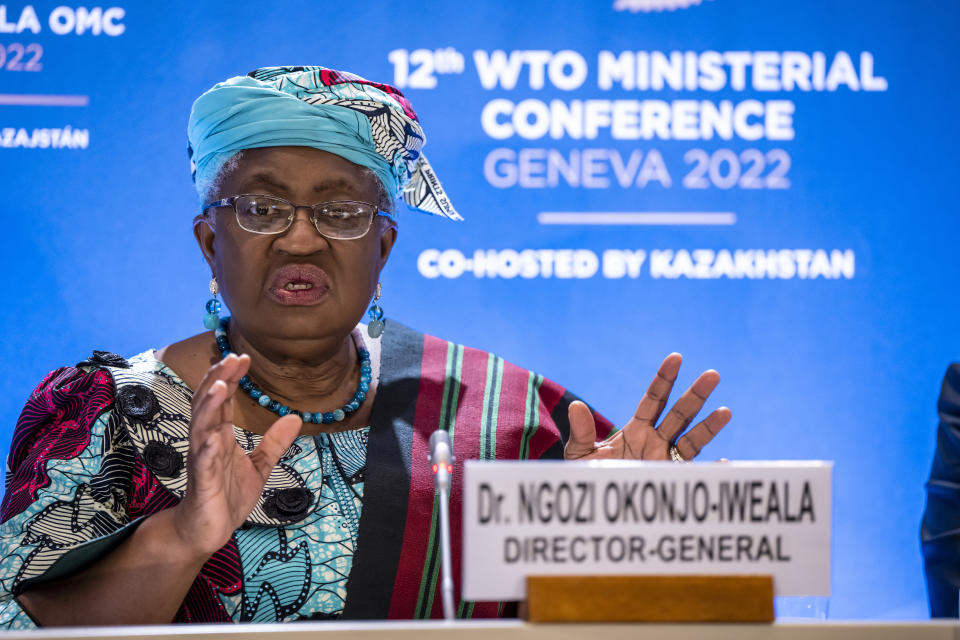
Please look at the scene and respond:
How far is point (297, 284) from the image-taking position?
1.81m

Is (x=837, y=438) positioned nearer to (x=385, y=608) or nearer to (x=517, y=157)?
(x=517, y=157)

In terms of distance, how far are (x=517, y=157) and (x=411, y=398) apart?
1.10 metres

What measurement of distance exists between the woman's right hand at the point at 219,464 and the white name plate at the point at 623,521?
404 mm

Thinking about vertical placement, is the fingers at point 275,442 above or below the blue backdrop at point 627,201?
below

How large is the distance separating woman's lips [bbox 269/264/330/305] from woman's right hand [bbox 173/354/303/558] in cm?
46

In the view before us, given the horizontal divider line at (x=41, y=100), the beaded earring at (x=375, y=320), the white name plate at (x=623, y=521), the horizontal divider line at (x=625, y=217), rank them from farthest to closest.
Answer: the horizontal divider line at (x=625, y=217), the horizontal divider line at (x=41, y=100), the beaded earring at (x=375, y=320), the white name plate at (x=623, y=521)

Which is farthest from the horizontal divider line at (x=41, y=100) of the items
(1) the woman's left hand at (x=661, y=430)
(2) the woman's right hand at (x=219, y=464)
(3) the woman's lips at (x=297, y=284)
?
(1) the woman's left hand at (x=661, y=430)

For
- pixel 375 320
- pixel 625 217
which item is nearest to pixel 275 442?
pixel 375 320

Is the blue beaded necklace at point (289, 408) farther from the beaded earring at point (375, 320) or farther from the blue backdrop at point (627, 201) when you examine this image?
the blue backdrop at point (627, 201)

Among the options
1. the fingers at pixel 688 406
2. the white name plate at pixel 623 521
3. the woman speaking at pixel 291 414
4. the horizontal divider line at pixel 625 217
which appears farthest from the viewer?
the horizontal divider line at pixel 625 217

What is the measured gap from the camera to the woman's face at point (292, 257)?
1.81 meters

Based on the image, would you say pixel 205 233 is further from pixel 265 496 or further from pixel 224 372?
pixel 224 372

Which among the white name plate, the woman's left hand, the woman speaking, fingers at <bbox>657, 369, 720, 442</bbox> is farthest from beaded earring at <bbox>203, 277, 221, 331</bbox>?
the white name plate

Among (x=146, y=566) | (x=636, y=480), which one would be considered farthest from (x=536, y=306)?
(x=636, y=480)
